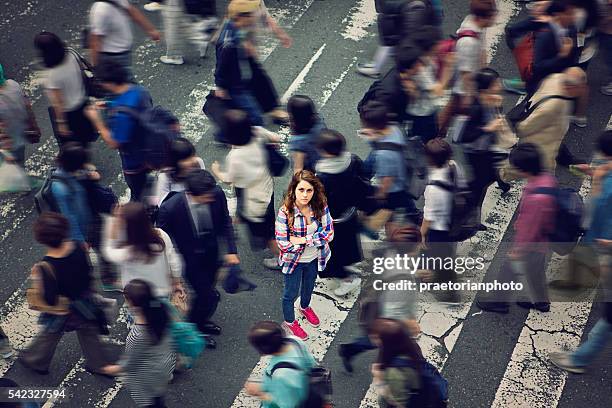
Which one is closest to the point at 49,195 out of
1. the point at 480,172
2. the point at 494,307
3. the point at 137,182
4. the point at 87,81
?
the point at 137,182

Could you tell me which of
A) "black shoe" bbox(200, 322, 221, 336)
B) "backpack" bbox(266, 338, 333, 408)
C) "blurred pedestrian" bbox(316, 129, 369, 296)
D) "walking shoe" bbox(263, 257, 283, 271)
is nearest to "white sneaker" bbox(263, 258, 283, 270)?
"walking shoe" bbox(263, 257, 283, 271)

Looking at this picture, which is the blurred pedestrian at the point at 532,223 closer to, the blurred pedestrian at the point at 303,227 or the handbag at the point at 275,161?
the blurred pedestrian at the point at 303,227

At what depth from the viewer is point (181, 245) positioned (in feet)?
21.7

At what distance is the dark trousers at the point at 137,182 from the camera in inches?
310

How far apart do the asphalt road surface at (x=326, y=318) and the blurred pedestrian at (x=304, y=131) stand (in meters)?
1.42

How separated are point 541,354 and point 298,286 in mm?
2290

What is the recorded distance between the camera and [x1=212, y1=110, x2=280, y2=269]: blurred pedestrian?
22.4ft

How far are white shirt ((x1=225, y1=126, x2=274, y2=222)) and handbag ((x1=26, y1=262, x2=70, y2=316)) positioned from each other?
1.75m

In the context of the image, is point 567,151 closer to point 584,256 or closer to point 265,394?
point 584,256

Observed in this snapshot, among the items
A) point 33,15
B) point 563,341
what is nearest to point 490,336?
point 563,341

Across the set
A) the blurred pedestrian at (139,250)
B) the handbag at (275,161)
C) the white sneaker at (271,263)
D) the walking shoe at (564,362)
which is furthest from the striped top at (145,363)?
the walking shoe at (564,362)

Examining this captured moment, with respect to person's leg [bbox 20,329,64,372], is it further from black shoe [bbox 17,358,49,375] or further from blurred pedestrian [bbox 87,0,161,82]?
blurred pedestrian [bbox 87,0,161,82]

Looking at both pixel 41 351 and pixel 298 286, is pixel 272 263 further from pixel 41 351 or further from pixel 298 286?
pixel 41 351

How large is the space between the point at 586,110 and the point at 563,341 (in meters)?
3.49
